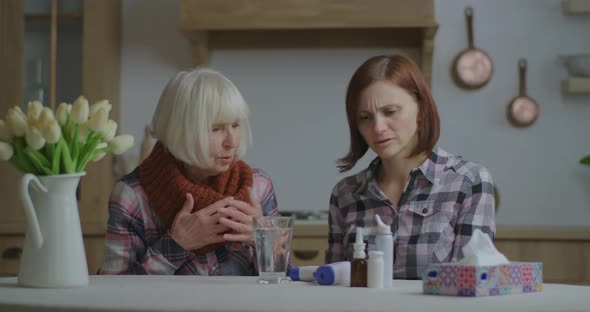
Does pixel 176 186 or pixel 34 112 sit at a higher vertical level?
pixel 34 112

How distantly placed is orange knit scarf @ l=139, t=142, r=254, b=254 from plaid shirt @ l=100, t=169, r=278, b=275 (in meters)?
0.03

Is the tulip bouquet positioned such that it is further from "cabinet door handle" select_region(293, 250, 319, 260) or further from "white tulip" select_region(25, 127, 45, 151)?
"cabinet door handle" select_region(293, 250, 319, 260)

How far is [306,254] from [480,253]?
1864 mm

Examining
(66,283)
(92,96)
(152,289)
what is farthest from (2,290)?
(92,96)

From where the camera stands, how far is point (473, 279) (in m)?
1.32

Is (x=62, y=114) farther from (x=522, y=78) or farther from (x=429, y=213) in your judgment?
(x=522, y=78)

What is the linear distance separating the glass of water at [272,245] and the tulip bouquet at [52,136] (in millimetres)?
322

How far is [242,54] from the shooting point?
12.3 ft

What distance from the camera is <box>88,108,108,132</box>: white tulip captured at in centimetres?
155

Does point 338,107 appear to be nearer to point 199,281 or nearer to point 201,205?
point 201,205

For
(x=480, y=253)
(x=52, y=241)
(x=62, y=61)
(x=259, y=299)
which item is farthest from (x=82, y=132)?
(x=62, y=61)

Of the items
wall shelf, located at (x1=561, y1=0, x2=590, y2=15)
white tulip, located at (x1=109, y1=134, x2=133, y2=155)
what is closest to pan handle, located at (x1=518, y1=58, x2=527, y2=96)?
wall shelf, located at (x1=561, y1=0, x2=590, y2=15)

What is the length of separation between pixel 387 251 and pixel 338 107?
7.18 ft

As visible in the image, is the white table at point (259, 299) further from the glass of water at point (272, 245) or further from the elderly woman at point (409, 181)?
the elderly woman at point (409, 181)
